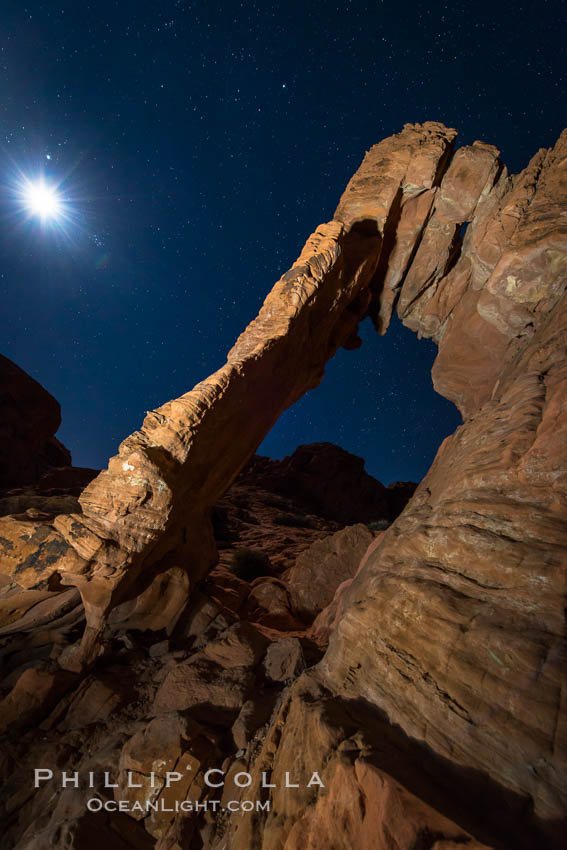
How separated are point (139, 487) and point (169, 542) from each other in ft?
6.88

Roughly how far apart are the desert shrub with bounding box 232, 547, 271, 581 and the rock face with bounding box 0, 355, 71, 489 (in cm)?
1580

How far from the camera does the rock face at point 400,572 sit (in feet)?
7.05

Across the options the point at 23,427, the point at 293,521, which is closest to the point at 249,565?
the point at 293,521

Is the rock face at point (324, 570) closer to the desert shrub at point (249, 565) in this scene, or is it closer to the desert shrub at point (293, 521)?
the desert shrub at point (249, 565)

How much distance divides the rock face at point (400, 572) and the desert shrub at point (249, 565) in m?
1.12

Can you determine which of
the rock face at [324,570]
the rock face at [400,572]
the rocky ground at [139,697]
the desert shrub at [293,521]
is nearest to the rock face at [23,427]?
the desert shrub at [293,521]

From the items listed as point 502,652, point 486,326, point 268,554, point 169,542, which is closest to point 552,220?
point 486,326

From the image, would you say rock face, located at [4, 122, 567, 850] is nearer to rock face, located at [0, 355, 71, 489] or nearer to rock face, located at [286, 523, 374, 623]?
rock face, located at [286, 523, 374, 623]

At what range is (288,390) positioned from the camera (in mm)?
8320

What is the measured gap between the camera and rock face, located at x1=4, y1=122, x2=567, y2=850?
215cm

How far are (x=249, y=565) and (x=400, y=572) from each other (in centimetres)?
789

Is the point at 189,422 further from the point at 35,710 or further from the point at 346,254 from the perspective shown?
the point at 346,254

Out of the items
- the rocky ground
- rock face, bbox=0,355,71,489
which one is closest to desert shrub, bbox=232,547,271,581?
the rocky ground

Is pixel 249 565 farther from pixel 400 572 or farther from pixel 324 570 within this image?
pixel 400 572
